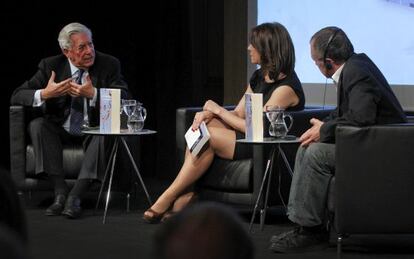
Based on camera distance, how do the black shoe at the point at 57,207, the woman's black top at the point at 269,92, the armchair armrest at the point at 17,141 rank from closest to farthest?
the woman's black top at the point at 269,92
the black shoe at the point at 57,207
the armchair armrest at the point at 17,141

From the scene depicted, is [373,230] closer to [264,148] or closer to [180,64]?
[264,148]

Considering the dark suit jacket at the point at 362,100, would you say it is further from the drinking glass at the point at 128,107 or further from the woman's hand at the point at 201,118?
the drinking glass at the point at 128,107

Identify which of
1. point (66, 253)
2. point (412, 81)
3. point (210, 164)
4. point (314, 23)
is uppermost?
point (314, 23)

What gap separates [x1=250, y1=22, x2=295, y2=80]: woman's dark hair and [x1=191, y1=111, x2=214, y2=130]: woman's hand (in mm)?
418

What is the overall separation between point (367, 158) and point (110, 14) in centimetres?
341

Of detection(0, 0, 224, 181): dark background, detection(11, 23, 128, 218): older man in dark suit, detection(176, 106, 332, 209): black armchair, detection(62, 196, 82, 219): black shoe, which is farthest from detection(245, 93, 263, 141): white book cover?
detection(0, 0, 224, 181): dark background

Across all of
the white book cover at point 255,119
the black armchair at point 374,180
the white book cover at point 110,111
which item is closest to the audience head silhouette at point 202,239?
the black armchair at point 374,180

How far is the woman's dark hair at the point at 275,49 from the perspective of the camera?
500cm

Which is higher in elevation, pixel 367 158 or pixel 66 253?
pixel 367 158

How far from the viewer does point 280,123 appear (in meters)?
4.68

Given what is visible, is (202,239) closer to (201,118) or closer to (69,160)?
(201,118)

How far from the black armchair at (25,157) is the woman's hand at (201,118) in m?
0.92

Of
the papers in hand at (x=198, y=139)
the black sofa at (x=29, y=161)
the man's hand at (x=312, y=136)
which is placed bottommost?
the black sofa at (x=29, y=161)

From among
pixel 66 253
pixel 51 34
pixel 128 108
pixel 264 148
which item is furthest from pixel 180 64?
pixel 66 253
